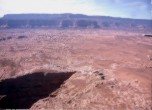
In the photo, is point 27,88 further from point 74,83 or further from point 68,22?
point 68,22

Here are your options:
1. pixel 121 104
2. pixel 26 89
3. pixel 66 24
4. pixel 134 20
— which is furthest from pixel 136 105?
pixel 134 20

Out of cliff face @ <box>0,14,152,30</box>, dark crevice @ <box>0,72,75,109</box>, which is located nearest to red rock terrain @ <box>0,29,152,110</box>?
dark crevice @ <box>0,72,75,109</box>

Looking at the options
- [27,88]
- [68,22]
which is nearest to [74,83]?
[27,88]

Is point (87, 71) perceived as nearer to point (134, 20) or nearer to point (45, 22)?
point (45, 22)

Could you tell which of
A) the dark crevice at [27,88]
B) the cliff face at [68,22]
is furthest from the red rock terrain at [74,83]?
the cliff face at [68,22]

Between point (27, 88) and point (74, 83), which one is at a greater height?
point (74, 83)

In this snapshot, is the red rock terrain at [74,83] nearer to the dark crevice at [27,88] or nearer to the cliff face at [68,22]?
the dark crevice at [27,88]
